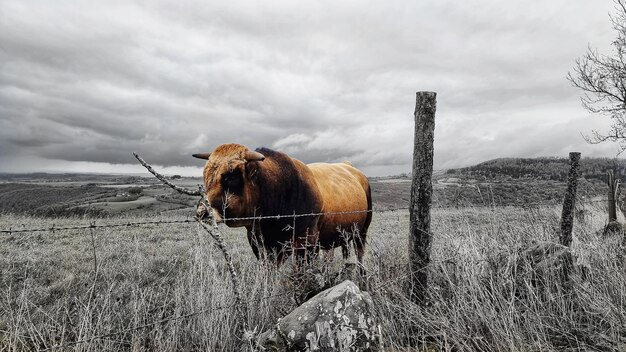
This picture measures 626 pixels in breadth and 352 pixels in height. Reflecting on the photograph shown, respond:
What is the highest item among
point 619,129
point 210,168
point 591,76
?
point 591,76

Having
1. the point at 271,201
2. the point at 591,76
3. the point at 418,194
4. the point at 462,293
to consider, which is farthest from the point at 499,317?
the point at 591,76

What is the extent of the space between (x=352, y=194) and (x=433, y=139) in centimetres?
325

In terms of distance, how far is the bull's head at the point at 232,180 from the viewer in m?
4.66

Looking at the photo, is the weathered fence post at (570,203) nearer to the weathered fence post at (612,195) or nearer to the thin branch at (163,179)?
the weathered fence post at (612,195)

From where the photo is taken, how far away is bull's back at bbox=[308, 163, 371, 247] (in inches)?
250

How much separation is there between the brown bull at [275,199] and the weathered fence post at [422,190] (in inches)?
27.4

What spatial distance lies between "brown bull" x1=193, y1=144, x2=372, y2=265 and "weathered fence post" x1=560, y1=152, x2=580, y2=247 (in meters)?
3.27

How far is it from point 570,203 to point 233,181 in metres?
5.12

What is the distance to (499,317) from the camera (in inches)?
133

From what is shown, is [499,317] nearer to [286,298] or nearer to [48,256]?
[286,298]

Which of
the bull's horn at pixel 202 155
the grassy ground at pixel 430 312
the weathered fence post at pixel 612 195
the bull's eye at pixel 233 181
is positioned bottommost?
the grassy ground at pixel 430 312

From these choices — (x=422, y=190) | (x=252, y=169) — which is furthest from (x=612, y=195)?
A: (x=252, y=169)

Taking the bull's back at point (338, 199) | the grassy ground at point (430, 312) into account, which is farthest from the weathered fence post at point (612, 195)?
the bull's back at point (338, 199)

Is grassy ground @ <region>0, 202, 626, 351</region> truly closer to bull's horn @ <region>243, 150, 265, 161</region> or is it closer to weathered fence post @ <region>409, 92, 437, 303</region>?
weathered fence post @ <region>409, 92, 437, 303</region>
